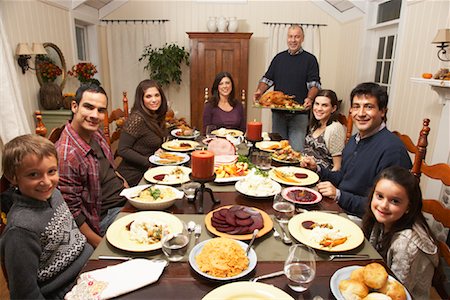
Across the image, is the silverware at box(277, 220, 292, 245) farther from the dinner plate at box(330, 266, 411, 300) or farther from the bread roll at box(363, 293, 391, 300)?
the bread roll at box(363, 293, 391, 300)

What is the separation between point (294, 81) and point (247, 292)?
3.21 metres

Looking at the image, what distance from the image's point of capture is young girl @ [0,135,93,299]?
3.43 feet

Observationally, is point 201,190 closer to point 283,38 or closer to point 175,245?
point 175,245

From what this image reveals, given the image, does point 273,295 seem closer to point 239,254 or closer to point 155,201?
point 239,254

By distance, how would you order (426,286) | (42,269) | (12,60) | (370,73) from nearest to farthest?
(42,269)
(426,286)
(12,60)
(370,73)

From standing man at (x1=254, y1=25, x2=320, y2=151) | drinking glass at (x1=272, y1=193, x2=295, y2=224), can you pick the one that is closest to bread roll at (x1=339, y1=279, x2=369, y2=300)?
drinking glass at (x1=272, y1=193, x2=295, y2=224)

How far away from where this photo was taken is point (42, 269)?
1.17 meters

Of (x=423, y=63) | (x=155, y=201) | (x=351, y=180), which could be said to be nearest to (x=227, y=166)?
(x=155, y=201)

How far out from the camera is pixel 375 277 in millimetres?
901

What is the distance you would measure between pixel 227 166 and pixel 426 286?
3.48 ft

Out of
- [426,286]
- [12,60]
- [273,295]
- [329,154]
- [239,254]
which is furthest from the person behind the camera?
[12,60]

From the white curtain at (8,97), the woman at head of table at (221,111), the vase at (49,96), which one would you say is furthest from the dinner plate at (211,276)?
the vase at (49,96)

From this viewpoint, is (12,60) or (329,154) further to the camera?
(12,60)

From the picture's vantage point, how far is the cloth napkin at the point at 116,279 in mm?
887
